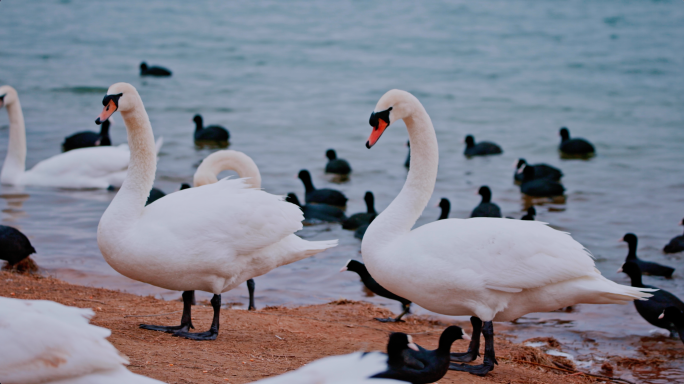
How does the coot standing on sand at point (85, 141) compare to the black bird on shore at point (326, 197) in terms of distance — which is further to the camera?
the coot standing on sand at point (85, 141)

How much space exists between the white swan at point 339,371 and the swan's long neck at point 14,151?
11547mm

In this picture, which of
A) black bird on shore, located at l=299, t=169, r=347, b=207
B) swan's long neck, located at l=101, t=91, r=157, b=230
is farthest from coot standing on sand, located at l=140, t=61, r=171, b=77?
swan's long neck, located at l=101, t=91, r=157, b=230

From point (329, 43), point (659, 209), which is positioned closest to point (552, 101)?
point (659, 209)

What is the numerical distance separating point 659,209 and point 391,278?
9378 mm

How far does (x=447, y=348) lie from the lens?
4.35 meters

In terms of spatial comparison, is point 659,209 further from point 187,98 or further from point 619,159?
point 187,98

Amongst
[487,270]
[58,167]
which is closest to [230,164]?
[487,270]

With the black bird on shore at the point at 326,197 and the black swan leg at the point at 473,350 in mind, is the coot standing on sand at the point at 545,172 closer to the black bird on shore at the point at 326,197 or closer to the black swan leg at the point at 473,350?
the black bird on shore at the point at 326,197

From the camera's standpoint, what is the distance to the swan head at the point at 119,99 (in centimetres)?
597

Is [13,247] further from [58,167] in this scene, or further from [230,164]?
[58,167]

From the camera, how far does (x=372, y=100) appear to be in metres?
23.2

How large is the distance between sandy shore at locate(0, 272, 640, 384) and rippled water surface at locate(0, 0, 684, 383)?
1.05 m

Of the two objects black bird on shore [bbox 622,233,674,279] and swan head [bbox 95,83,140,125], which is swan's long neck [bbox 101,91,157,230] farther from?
black bird on shore [bbox 622,233,674,279]

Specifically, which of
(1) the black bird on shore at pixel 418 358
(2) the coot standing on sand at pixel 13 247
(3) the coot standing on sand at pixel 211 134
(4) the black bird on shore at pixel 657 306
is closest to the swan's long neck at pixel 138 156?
(1) the black bird on shore at pixel 418 358
